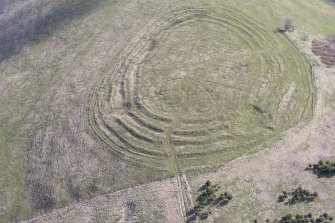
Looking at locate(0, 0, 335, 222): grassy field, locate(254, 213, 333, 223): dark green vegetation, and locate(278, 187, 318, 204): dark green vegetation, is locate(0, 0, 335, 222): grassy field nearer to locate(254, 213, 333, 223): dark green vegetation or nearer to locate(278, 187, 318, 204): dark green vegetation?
locate(278, 187, 318, 204): dark green vegetation

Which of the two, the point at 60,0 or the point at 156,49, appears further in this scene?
the point at 60,0

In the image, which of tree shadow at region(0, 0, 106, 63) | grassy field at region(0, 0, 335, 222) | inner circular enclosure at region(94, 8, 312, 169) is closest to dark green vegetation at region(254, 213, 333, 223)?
inner circular enclosure at region(94, 8, 312, 169)

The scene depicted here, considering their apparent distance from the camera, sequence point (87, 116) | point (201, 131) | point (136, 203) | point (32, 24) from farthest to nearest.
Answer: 1. point (32, 24)
2. point (87, 116)
3. point (201, 131)
4. point (136, 203)

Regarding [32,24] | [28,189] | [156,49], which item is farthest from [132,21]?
[28,189]

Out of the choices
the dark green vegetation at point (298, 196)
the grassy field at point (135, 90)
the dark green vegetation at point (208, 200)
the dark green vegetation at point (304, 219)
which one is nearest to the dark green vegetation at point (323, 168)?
the dark green vegetation at point (298, 196)

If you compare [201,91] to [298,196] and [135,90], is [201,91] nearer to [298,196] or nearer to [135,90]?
[135,90]

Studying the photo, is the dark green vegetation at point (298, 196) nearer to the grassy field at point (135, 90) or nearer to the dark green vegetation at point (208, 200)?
the dark green vegetation at point (208, 200)

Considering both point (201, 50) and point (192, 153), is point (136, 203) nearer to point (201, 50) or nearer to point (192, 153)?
point (192, 153)
